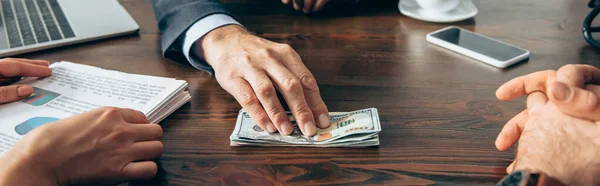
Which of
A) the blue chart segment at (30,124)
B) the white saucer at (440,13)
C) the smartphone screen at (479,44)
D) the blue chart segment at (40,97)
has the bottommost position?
the smartphone screen at (479,44)

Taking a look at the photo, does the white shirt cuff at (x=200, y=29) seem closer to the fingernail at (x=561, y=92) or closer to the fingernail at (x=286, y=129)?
the fingernail at (x=286, y=129)

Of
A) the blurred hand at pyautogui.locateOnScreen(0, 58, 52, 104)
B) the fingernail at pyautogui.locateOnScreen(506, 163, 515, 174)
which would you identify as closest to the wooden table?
the fingernail at pyautogui.locateOnScreen(506, 163, 515, 174)

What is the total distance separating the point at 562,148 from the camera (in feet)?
1.92

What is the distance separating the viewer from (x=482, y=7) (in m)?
1.35

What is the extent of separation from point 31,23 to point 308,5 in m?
0.67

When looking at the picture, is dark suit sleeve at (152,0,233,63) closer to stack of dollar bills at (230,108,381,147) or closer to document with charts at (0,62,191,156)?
document with charts at (0,62,191,156)

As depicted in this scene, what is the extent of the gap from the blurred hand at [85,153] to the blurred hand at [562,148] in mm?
472

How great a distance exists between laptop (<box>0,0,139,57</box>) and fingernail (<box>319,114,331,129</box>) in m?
0.62

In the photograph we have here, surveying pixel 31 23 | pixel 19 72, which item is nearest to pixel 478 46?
pixel 19 72

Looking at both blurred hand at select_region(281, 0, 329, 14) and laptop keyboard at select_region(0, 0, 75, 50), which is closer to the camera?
laptop keyboard at select_region(0, 0, 75, 50)

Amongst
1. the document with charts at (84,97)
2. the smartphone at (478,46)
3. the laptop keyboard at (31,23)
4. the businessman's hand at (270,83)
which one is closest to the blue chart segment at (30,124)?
the document with charts at (84,97)

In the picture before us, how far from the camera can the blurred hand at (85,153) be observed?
628 mm

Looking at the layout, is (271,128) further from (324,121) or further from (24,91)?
(24,91)

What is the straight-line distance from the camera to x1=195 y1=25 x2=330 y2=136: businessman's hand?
2.53 feet
